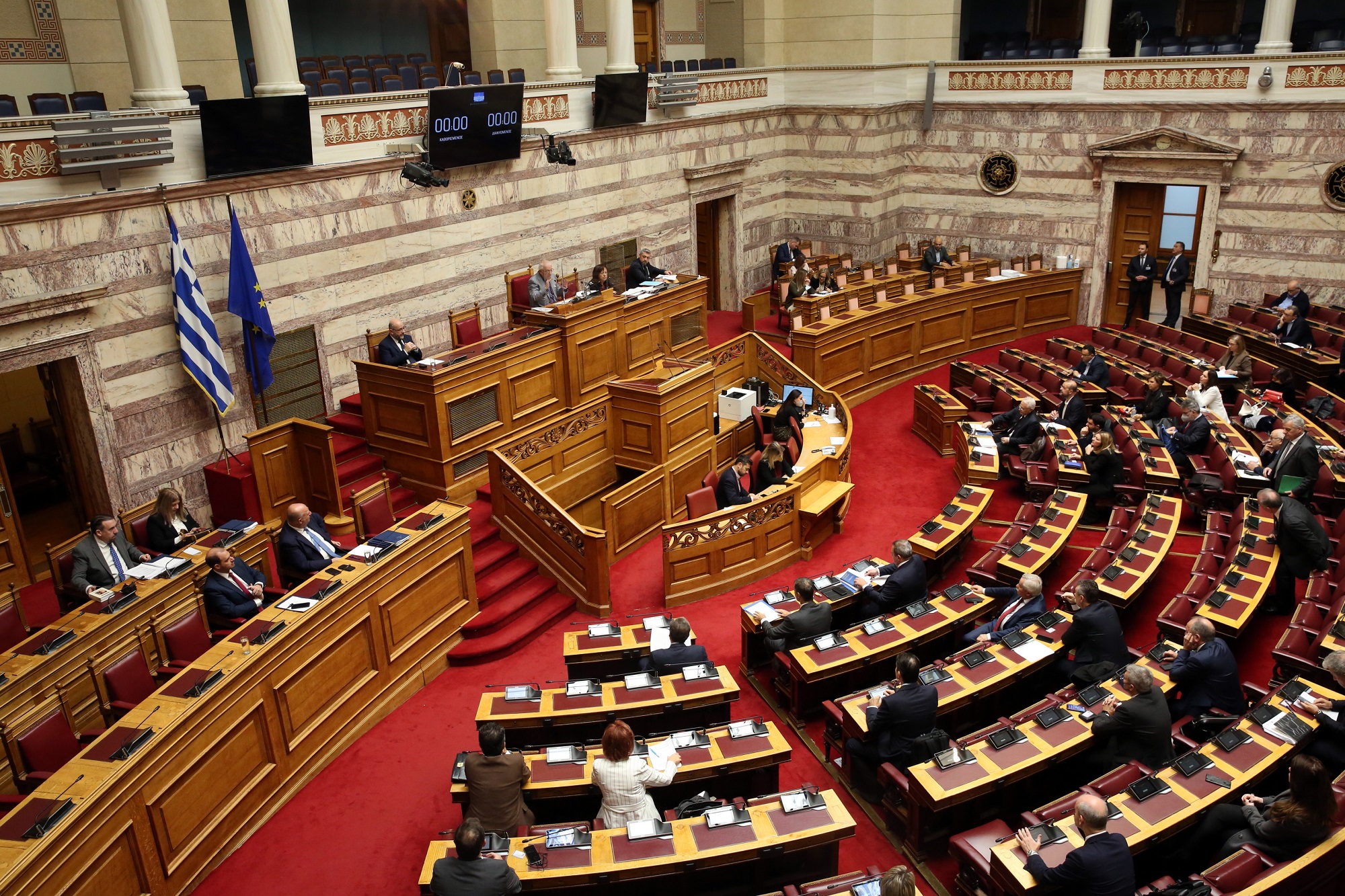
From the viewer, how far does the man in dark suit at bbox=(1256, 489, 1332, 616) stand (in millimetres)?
8469

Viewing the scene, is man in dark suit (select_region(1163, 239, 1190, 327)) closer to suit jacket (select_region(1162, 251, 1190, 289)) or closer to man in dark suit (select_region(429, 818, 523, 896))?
suit jacket (select_region(1162, 251, 1190, 289))

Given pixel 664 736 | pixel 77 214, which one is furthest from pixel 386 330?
pixel 664 736

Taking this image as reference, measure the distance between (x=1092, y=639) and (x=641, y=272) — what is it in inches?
323

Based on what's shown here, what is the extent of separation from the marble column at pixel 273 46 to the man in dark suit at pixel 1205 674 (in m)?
9.64

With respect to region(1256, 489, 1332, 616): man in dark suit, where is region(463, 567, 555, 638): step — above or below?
below

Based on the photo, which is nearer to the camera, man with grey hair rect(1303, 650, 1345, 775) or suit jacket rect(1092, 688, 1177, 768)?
man with grey hair rect(1303, 650, 1345, 775)

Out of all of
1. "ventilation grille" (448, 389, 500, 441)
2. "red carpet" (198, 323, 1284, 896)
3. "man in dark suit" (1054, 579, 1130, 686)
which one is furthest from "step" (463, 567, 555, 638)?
"man in dark suit" (1054, 579, 1130, 686)

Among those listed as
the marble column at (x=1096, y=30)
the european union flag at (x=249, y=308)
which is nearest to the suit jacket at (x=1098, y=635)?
the european union flag at (x=249, y=308)

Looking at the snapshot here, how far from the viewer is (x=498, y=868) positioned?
530 cm

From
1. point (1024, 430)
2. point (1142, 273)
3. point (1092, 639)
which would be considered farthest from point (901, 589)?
point (1142, 273)

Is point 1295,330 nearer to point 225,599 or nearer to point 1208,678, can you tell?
point 1208,678

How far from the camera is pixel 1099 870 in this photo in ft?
17.0

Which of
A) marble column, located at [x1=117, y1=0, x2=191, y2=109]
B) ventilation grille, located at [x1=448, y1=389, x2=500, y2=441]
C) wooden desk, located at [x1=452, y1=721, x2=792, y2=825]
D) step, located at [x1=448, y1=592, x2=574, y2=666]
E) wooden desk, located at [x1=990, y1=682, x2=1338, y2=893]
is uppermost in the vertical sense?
marble column, located at [x1=117, y1=0, x2=191, y2=109]

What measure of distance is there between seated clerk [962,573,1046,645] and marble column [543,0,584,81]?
9.42 meters
